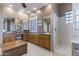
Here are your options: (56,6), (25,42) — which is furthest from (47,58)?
(56,6)

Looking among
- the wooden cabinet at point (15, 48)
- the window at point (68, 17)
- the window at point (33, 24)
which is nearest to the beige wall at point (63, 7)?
the window at point (68, 17)

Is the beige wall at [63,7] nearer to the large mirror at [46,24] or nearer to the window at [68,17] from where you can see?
the window at [68,17]

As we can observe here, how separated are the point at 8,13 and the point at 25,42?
58 cm

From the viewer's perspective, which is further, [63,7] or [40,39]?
[40,39]

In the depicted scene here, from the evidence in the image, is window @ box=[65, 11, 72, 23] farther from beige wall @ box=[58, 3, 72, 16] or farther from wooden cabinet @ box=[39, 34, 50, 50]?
wooden cabinet @ box=[39, 34, 50, 50]

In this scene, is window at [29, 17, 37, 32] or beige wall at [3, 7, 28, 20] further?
window at [29, 17, 37, 32]

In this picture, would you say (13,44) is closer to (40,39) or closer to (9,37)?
(9,37)

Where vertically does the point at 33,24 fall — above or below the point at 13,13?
below

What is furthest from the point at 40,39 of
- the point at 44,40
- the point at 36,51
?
the point at 36,51

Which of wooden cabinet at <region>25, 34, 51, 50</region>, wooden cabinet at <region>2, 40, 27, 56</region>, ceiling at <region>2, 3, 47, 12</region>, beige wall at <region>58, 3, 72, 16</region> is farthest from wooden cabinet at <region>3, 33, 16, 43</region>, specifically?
beige wall at <region>58, 3, 72, 16</region>

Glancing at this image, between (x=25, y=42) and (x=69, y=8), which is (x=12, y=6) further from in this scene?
(x=69, y=8)

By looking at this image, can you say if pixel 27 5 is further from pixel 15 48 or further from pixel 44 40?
pixel 15 48

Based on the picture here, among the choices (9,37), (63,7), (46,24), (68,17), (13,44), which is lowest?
(13,44)

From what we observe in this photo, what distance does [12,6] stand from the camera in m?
1.92
